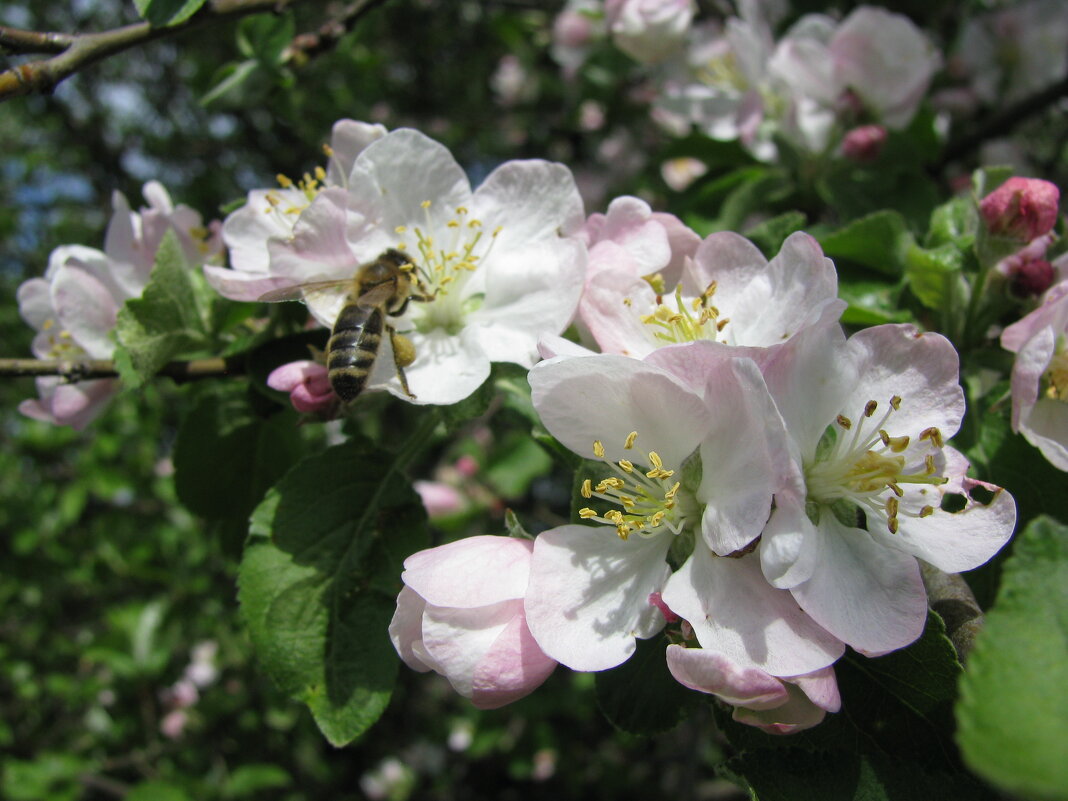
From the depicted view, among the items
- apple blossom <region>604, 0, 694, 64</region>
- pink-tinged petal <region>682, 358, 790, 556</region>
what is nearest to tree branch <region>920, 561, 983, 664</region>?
pink-tinged petal <region>682, 358, 790, 556</region>

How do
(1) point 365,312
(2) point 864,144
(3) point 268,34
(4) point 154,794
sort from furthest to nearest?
(4) point 154,794, (2) point 864,144, (3) point 268,34, (1) point 365,312

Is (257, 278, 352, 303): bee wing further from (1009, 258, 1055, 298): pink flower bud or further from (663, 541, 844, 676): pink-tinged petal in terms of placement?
(1009, 258, 1055, 298): pink flower bud

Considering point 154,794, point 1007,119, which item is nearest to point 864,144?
point 1007,119

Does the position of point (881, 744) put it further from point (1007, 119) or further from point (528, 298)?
point (1007, 119)

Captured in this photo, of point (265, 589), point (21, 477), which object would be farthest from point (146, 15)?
point (21, 477)

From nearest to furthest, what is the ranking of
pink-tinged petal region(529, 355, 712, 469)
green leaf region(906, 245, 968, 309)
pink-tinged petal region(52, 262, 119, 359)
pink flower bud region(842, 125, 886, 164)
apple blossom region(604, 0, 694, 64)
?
1. pink-tinged petal region(529, 355, 712, 469)
2. green leaf region(906, 245, 968, 309)
3. pink-tinged petal region(52, 262, 119, 359)
4. pink flower bud region(842, 125, 886, 164)
5. apple blossom region(604, 0, 694, 64)

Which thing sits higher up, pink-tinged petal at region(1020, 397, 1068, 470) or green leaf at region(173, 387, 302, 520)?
pink-tinged petal at region(1020, 397, 1068, 470)

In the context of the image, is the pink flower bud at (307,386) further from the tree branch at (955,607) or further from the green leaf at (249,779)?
the green leaf at (249,779)
